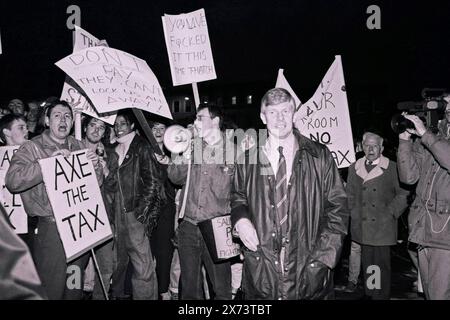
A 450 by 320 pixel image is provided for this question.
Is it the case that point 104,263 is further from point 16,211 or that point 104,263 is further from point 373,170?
A: point 373,170

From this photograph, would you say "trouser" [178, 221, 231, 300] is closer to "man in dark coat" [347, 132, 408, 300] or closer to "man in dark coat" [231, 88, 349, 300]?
"man in dark coat" [231, 88, 349, 300]

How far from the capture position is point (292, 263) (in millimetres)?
3473

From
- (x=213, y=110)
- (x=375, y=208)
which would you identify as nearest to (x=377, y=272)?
(x=375, y=208)

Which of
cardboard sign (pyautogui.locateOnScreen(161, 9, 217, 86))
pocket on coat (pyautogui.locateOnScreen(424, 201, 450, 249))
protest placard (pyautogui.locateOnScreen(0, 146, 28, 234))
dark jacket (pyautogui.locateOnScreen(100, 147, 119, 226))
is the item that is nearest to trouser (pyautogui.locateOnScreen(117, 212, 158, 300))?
dark jacket (pyautogui.locateOnScreen(100, 147, 119, 226))

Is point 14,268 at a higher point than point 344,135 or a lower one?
lower

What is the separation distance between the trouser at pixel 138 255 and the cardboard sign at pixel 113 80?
1327mm

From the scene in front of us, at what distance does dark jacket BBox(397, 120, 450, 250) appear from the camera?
4406mm

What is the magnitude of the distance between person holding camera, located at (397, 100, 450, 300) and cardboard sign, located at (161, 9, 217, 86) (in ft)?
9.50

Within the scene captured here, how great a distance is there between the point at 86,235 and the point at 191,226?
3.82ft

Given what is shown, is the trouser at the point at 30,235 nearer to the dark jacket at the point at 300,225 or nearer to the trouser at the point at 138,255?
the trouser at the point at 138,255

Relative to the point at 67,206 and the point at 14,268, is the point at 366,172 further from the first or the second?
the point at 14,268

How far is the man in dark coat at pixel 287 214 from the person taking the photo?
346cm
